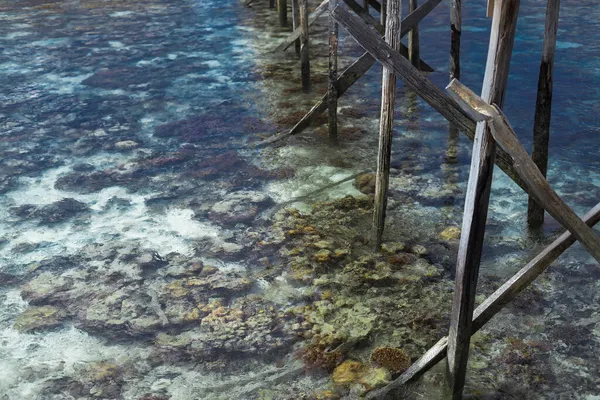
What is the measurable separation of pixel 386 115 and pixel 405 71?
53 centimetres

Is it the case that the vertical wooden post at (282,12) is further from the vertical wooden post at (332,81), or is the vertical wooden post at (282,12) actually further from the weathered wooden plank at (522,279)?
the weathered wooden plank at (522,279)

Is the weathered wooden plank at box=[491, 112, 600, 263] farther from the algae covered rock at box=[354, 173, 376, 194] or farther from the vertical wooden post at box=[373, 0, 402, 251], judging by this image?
the algae covered rock at box=[354, 173, 376, 194]

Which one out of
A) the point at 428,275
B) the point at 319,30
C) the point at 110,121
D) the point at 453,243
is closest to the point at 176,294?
the point at 428,275

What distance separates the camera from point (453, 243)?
6.03 meters

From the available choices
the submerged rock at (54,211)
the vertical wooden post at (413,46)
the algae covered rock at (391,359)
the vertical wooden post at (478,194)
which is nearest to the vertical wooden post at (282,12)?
the vertical wooden post at (413,46)

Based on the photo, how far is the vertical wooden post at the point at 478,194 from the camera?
10.2 feet

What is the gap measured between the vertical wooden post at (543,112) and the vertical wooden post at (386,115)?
1203 mm

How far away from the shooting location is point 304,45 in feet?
30.7

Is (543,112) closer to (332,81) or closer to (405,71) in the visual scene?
(405,71)

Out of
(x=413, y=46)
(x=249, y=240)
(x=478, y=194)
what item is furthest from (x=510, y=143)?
(x=413, y=46)

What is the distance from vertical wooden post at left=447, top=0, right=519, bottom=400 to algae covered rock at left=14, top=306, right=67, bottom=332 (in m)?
3.14

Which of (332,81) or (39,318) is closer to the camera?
(39,318)

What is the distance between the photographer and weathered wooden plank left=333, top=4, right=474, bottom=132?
187 inches

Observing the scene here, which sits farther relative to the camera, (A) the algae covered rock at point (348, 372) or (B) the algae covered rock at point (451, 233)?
(B) the algae covered rock at point (451, 233)
